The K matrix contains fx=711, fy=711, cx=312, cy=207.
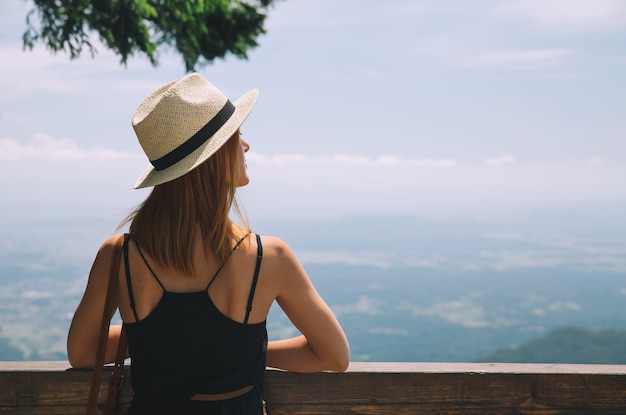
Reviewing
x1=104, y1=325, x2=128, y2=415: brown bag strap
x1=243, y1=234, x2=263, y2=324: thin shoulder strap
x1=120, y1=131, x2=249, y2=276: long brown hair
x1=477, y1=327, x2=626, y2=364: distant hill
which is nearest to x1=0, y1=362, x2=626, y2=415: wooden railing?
x1=104, y1=325, x2=128, y2=415: brown bag strap

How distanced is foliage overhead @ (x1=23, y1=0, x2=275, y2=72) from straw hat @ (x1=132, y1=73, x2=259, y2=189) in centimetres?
766

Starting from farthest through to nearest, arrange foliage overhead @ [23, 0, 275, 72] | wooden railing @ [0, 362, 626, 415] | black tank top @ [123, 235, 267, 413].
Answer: foliage overhead @ [23, 0, 275, 72], wooden railing @ [0, 362, 626, 415], black tank top @ [123, 235, 267, 413]

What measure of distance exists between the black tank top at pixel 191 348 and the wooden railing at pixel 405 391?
356 mm

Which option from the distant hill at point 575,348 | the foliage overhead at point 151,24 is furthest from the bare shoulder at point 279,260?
the distant hill at point 575,348

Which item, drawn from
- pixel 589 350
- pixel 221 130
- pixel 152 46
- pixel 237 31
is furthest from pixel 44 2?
pixel 589 350

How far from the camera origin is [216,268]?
6.13 feet

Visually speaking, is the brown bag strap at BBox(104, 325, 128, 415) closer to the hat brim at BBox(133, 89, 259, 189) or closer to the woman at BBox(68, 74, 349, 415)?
the woman at BBox(68, 74, 349, 415)

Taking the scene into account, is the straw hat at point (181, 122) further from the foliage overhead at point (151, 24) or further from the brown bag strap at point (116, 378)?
the foliage overhead at point (151, 24)

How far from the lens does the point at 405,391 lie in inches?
90.9

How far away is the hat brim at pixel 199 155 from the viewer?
1.89 metres

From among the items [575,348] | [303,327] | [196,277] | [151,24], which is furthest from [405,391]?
[575,348]

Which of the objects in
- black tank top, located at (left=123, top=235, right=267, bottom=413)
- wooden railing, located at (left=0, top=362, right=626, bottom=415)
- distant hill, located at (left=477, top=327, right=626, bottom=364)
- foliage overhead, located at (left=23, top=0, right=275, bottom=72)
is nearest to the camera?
black tank top, located at (left=123, top=235, right=267, bottom=413)

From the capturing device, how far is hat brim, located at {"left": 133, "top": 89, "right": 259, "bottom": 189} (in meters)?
1.89

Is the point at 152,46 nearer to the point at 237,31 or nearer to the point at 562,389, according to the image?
the point at 237,31
